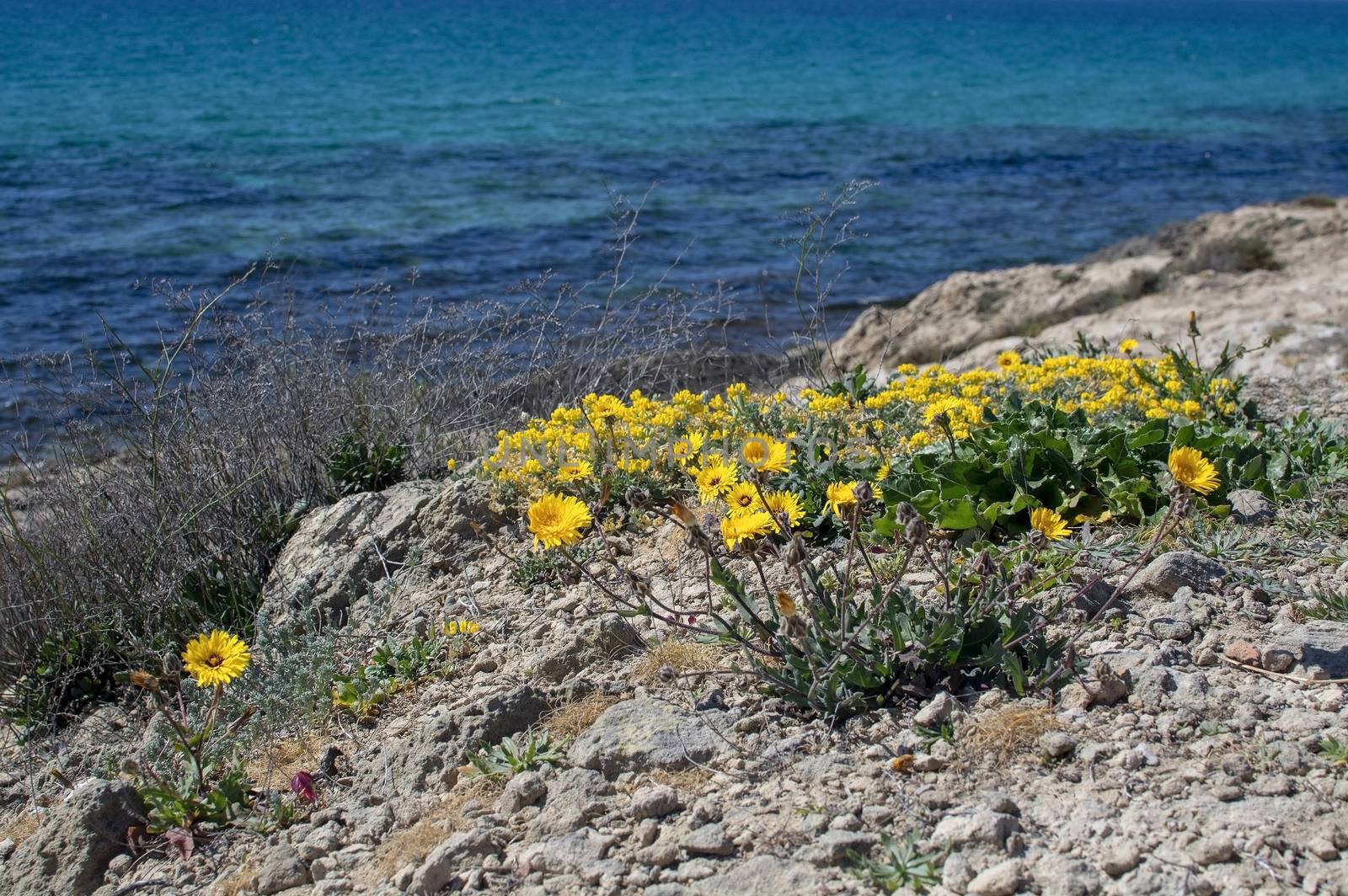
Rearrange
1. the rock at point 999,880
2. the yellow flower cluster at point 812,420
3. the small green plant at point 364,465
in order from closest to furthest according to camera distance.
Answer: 1. the rock at point 999,880
2. the yellow flower cluster at point 812,420
3. the small green plant at point 364,465

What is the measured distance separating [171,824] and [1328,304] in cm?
910

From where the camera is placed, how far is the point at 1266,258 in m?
13.0

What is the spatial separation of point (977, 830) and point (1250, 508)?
6.76ft

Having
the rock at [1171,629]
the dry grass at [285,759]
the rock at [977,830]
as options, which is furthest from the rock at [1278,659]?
the dry grass at [285,759]

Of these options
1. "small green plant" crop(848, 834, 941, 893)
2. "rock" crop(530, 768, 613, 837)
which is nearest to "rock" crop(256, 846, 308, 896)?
"rock" crop(530, 768, 613, 837)

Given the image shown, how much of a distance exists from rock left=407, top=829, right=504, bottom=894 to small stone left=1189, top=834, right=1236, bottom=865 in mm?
1538

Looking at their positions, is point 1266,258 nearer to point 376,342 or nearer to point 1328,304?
point 1328,304

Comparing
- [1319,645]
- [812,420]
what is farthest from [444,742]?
[1319,645]

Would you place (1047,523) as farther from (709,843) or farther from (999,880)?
(709,843)

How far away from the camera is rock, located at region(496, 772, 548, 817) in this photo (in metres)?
3.04

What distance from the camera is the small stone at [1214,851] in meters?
2.50

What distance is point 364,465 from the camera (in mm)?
5672

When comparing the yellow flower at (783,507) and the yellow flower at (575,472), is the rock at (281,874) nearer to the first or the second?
the yellow flower at (575,472)

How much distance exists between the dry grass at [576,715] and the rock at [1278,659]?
1736 millimetres
